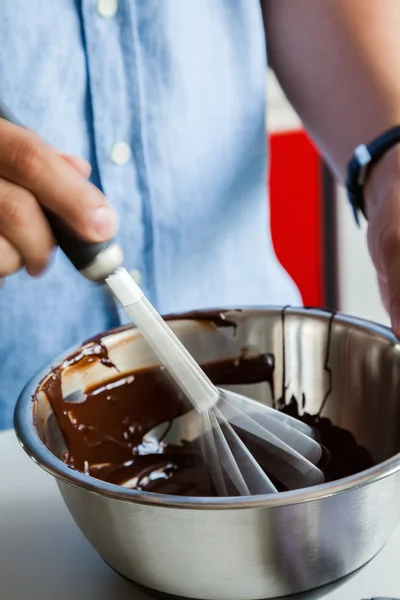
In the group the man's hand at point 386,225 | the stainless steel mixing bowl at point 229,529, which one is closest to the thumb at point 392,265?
the man's hand at point 386,225

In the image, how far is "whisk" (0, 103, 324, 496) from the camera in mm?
440

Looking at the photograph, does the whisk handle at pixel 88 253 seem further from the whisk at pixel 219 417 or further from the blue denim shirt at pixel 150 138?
the blue denim shirt at pixel 150 138

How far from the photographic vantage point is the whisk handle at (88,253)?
429 mm

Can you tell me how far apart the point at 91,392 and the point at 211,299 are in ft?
0.75

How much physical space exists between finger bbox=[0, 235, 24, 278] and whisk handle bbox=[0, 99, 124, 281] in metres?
0.04

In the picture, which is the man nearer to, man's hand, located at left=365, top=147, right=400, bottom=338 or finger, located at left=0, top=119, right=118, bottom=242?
man's hand, located at left=365, top=147, right=400, bottom=338

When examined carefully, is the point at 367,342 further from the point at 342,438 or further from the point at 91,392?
the point at 91,392

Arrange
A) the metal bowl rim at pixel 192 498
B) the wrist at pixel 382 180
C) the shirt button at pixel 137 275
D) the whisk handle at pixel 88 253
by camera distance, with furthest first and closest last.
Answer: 1. the shirt button at pixel 137 275
2. the wrist at pixel 382 180
3. the whisk handle at pixel 88 253
4. the metal bowl rim at pixel 192 498

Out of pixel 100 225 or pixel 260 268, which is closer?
pixel 100 225

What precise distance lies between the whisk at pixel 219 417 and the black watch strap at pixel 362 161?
→ 20cm

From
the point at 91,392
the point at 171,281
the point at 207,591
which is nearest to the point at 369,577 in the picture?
the point at 207,591

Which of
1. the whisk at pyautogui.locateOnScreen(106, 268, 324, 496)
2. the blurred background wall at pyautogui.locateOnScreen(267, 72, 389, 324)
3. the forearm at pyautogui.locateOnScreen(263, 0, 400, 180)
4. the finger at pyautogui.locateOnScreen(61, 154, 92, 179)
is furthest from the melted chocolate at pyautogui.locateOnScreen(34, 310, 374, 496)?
the blurred background wall at pyautogui.locateOnScreen(267, 72, 389, 324)

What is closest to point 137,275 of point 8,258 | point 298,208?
point 8,258

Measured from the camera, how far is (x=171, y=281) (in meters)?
0.69
